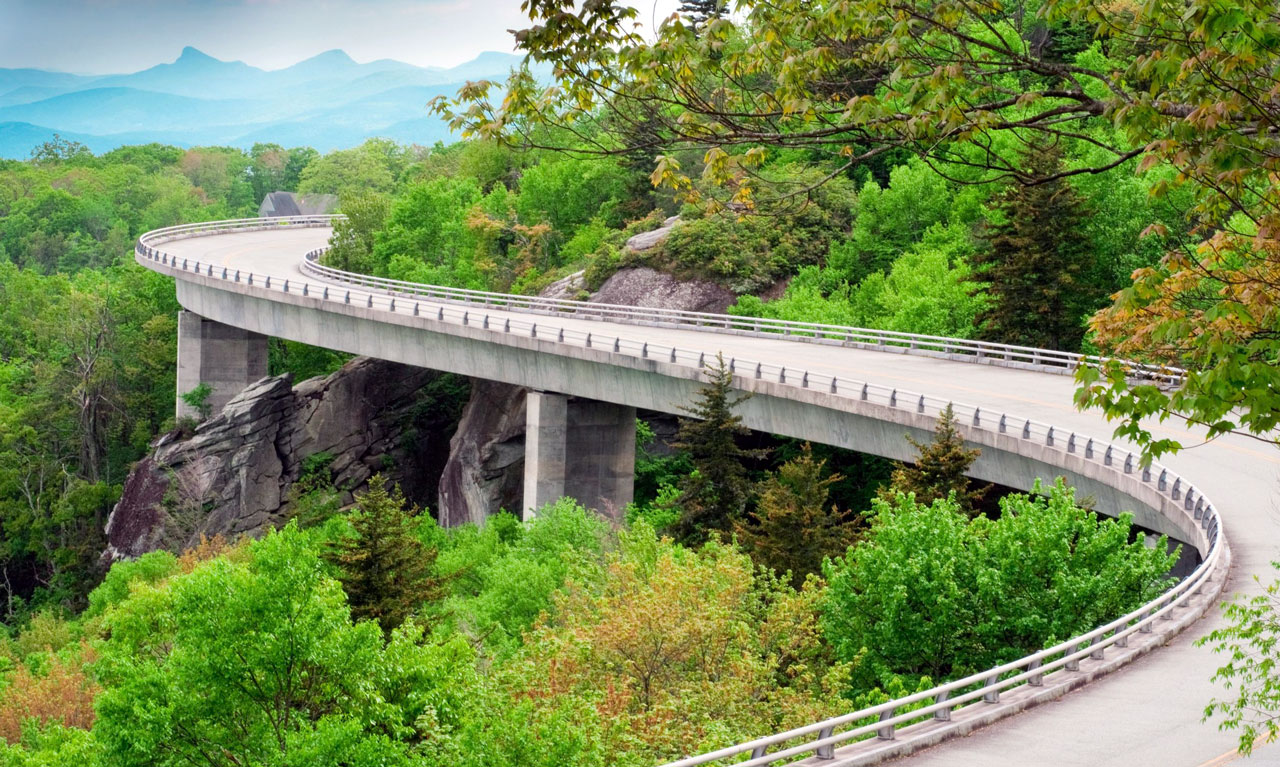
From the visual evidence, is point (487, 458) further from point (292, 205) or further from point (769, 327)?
point (292, 205)

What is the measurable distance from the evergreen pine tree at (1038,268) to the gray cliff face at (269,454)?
2585 cm

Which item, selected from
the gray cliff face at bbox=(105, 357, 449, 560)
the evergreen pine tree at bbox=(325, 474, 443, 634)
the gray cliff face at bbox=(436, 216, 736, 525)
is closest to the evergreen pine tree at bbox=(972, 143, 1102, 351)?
the gray cliff face at bbox=(436, 216, 736, 525)

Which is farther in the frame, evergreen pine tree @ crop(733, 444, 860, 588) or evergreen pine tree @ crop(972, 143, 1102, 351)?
evergreen pine tree @ crop(972, 143, 1102, 351)

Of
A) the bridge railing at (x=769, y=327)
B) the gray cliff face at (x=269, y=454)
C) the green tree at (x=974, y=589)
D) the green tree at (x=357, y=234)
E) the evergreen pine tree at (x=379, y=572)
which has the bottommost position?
the gray cliff face at (x=269, y=454)

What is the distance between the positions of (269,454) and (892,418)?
102 feet

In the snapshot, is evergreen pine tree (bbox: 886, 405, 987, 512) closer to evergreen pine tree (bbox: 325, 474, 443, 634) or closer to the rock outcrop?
evergreen pine tree (bbox: 325, 474, 443, 634)

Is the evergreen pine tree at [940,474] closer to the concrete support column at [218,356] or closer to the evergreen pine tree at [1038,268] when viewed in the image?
the evergreen pine tree at [1038,268]

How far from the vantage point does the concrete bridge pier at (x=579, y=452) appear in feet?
149

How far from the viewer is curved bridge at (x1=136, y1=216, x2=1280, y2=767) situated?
15.1 metres

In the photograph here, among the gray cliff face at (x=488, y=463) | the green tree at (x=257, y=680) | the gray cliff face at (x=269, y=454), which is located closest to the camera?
the green tree at (x=257, y=680)

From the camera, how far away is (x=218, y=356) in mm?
65375

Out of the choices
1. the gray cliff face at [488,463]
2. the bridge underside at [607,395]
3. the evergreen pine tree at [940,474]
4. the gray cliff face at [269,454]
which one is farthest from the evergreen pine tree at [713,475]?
the gray cliff face at [269,454]

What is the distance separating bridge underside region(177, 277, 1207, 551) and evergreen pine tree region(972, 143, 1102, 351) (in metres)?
12.7

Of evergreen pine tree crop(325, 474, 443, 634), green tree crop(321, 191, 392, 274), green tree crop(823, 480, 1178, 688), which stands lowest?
evergreen pine tree crop(325, 474, 443, 634)
